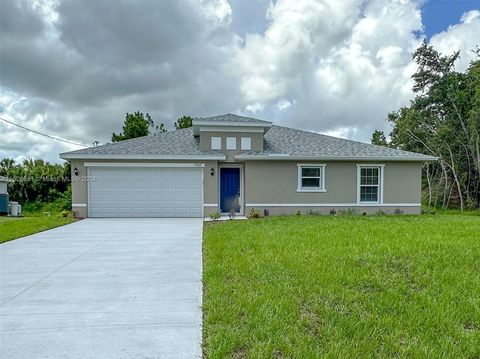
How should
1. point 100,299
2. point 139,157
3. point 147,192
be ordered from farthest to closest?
point 147,192
point 139,157
point 100,299

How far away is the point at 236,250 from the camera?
22.9 feet

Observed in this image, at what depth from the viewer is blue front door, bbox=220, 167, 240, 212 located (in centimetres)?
1532

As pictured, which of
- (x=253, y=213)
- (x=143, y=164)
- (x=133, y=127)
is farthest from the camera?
(x=133, y=127)

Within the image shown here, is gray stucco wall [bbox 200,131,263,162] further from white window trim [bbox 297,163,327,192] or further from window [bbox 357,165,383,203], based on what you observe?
window [bbox 357,165,383,203]

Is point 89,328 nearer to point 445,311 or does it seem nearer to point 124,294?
point 124,294

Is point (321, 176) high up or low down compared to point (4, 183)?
up

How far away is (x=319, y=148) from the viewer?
15836 mm

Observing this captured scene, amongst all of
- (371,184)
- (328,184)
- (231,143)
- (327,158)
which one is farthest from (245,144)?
(371,184)

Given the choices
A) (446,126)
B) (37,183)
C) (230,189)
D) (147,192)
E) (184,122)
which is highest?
(184,122)

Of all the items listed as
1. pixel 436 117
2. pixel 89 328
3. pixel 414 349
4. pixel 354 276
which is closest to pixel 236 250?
pixel 354 276

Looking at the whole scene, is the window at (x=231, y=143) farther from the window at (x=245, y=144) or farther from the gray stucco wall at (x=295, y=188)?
the gray stucco wall at (x=295, y=188)

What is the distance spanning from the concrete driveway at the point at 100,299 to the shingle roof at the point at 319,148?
26.7ft

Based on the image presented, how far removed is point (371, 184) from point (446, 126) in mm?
8511

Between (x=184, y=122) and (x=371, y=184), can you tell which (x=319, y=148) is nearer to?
(x=371, y=184)
